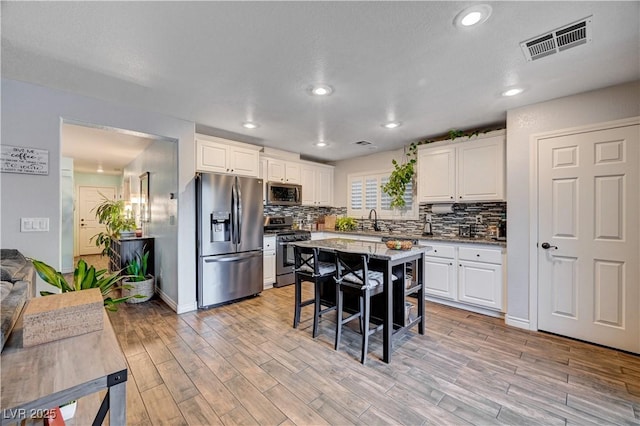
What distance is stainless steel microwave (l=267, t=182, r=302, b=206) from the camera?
4578 mm

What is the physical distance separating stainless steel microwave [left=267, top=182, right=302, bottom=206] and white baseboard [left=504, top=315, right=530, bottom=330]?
3.47 meters

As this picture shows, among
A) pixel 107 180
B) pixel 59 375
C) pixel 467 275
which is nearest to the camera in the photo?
pixel 59 375

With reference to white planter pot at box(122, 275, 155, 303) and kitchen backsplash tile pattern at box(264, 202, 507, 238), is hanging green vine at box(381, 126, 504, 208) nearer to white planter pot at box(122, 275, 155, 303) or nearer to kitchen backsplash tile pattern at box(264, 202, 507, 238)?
kitchen backsplash tile pattern at box(264, 202, 507, 238)

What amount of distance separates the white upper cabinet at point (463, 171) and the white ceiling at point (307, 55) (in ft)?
1.73

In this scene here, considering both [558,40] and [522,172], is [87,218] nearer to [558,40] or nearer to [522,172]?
[522,172]

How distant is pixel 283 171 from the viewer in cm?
481

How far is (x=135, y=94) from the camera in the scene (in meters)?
2.60

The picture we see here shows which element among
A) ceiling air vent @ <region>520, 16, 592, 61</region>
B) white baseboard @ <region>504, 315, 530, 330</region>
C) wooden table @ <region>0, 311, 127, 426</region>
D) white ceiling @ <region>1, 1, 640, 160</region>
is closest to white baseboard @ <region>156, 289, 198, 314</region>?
white ceiling @ <region>1, 1, 640, 160</region>

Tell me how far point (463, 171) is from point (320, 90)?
2.31m

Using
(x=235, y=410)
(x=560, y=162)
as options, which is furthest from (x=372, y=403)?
(x=560, y=162)

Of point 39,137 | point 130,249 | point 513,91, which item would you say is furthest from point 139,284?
point 513,91

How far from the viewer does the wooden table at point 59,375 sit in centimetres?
70

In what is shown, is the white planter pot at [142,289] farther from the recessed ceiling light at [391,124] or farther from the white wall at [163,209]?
the recessed ceiling light at [391,124]

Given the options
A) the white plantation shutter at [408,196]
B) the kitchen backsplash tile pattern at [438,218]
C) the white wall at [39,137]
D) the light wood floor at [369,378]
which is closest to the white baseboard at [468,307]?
the light wood floor at [369,378]
